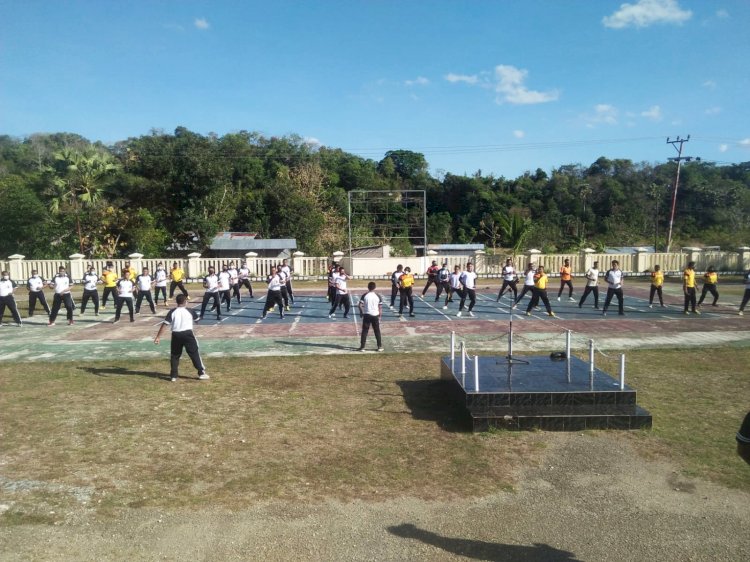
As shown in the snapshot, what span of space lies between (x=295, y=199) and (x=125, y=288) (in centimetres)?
2980

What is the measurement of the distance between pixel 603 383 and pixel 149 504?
247 inches

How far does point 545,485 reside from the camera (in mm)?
6387

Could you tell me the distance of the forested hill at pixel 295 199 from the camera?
37062mm

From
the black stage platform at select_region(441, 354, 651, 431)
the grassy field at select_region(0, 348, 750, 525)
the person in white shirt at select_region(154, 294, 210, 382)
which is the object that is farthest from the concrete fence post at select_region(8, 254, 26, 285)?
the black stage platform at select_region(441, 354, 651, 431)

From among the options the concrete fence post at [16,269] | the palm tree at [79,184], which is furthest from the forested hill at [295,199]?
the concrete fence post at [16,269]

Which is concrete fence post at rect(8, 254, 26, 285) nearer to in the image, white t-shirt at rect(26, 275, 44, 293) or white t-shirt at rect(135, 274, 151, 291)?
white t-shirt at rect(26, 275, 44, 293)

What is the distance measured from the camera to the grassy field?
20.6 feet

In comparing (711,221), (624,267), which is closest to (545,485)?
(624,267)

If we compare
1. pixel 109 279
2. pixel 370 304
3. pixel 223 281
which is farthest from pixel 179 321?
pixel 109 279

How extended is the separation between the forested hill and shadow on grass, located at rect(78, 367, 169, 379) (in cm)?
2720

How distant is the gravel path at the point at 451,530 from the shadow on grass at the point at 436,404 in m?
1.91

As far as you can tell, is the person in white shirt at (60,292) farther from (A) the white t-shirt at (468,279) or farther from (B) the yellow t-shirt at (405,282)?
(A) the white t-shirt at (468,279)

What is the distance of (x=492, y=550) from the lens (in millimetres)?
5074

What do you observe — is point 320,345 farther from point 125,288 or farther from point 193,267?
point 193,267
